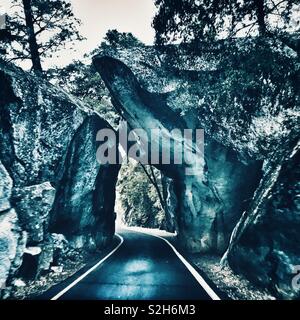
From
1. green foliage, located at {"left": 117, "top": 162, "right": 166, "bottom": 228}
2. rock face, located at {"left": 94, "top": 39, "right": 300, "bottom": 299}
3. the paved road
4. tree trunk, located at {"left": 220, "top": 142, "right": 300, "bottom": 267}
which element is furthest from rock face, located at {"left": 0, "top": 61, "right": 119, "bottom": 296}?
green foliage, located at {"left": 117, "top": 162, "right": 166, "bottom": 228}

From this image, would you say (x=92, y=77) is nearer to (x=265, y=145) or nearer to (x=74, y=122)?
(x=74, y=122)

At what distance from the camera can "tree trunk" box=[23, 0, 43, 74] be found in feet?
47.8

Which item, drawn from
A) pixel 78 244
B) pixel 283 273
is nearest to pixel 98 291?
pixel 283 273

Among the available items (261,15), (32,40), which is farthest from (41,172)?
(261,15)

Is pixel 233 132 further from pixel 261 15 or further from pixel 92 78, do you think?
pixel 92 78

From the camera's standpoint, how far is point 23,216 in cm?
971

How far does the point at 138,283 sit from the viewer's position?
7.87 meters

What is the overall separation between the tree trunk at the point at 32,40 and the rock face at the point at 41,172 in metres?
2.92

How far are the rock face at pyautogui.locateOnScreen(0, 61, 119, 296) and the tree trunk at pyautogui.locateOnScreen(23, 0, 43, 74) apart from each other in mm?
2917

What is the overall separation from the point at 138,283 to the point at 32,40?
44.7 feet

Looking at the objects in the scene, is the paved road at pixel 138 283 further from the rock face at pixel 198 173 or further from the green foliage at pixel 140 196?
the green foliage at pixel 140 196

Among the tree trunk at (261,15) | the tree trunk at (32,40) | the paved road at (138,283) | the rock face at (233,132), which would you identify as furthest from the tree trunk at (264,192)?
the tree trunk at (32,40)

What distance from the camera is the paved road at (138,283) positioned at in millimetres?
6629
